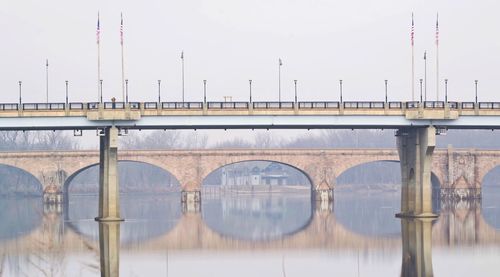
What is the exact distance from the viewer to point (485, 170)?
127m

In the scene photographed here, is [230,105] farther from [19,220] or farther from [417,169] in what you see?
[19,220]

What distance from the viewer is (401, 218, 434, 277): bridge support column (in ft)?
150

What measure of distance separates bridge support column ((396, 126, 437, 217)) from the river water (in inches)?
83.6

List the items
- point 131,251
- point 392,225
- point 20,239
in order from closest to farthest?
point 131,251 < point 20,239 < point 392,225

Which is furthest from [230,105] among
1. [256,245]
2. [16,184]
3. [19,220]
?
[16,184]

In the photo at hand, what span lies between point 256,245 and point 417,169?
24.4 m

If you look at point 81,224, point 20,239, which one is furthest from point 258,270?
point 81,224

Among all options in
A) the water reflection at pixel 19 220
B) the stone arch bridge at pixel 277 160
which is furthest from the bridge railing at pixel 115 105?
the stone arch bridge at pixel 277 160

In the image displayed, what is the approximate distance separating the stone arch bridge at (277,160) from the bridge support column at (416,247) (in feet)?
145

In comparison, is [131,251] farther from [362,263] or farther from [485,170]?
[485,170]

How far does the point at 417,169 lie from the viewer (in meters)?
82.9

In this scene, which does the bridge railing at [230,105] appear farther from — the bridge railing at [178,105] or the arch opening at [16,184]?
the arch opening at [16,184]

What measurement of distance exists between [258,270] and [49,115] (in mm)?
39676

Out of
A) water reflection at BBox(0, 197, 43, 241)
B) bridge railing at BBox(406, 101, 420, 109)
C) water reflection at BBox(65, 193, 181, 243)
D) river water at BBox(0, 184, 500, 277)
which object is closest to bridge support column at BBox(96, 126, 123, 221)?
water reflection at BBox(65, 193, 181, 243)
